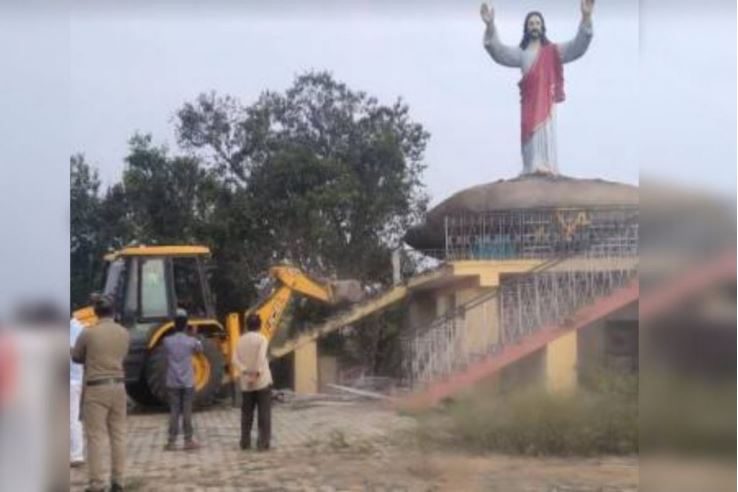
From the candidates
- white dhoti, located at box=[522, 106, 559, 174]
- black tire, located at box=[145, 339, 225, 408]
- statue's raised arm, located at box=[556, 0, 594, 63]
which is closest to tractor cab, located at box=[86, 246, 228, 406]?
black tire, located at box=[145, 339, 225, 408]

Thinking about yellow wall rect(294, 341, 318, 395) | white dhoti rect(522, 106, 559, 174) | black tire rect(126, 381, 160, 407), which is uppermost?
white dhoti rect(522, 106, 559, 174)

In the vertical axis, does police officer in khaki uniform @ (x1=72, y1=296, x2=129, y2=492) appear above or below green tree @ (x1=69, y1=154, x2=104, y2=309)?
below

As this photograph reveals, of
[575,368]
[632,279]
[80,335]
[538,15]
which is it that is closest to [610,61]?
[538,15]

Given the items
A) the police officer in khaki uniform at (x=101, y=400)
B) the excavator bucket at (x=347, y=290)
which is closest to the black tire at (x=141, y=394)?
the police officer in khaki uniform at (x=101, y=400)

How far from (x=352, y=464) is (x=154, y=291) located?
132 centimetres

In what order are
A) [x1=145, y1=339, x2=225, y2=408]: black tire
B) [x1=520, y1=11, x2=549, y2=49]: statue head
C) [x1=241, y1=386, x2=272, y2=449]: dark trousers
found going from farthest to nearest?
1. [x1=145, y1=339, x2=225, y2=408]: black tire
2. [x1=241, y1=386, x2=272, y2=449]: dark trousers
3. [x1=520, y1=11, x2=549, y2=49]: statue head

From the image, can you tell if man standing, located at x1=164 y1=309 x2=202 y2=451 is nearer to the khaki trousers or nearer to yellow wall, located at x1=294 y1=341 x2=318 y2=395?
the khaki trousers

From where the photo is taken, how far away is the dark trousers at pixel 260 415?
180 inches

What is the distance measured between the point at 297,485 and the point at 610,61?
213cm

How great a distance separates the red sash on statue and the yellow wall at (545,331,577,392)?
879 millimetres

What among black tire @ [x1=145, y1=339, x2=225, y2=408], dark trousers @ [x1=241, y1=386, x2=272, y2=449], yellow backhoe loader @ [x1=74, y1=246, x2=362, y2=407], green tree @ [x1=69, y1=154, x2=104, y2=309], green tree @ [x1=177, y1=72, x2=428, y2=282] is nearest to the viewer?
green tree @ [x1=69, y1=154, x2=104, y2=309]

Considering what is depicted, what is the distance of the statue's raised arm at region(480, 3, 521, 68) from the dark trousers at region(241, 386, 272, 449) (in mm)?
1703

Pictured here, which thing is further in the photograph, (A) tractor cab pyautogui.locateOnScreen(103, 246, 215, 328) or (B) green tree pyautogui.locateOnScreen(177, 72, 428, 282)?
(A) tractor cab pyautogui.locateOnScreen(103, 246, 215, 328)

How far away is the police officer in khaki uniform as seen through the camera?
424cm
